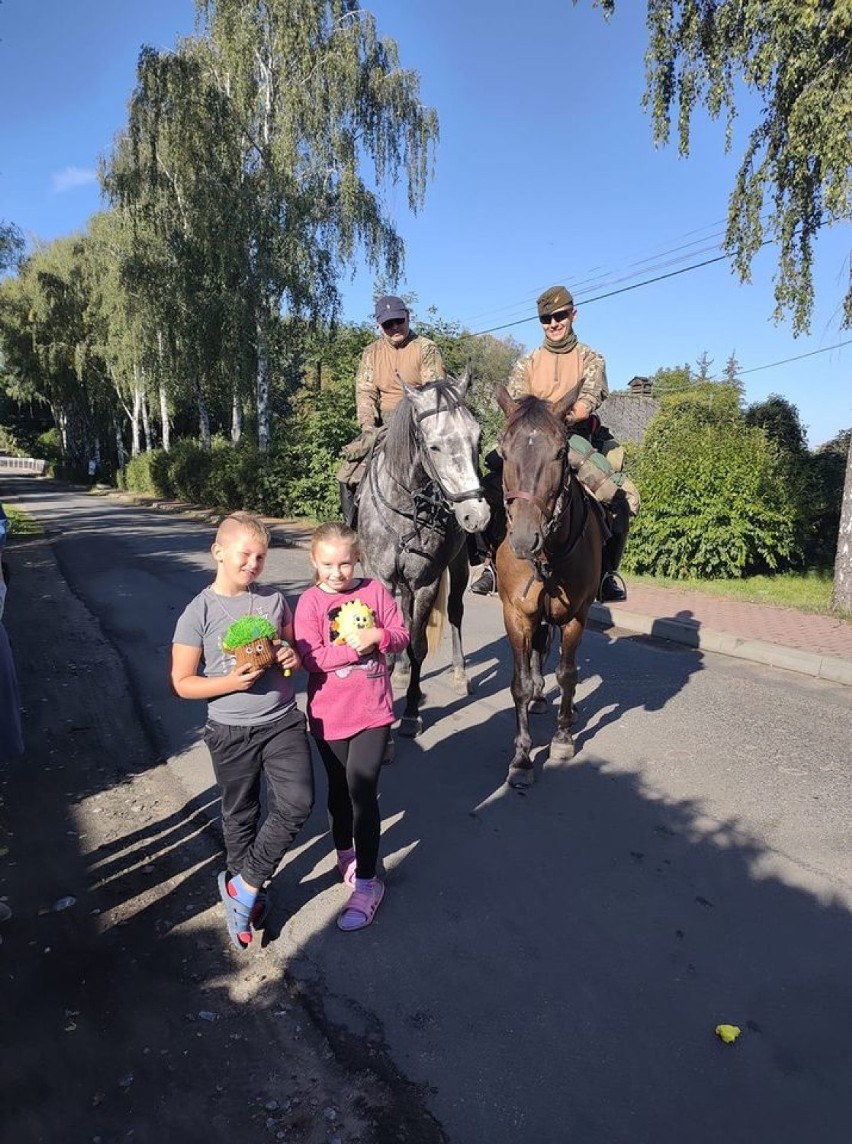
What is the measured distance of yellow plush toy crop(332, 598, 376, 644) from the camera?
3.11m

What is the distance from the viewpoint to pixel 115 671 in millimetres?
7074

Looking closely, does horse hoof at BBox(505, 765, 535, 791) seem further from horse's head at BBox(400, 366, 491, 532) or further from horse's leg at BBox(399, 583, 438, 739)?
horse's head at BBox(400, 366, 491, 532)

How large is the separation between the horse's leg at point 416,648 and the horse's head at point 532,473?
4.91ft

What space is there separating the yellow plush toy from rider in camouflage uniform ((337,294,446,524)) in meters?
2.84

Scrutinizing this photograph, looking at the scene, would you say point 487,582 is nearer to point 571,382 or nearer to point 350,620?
point 571,382

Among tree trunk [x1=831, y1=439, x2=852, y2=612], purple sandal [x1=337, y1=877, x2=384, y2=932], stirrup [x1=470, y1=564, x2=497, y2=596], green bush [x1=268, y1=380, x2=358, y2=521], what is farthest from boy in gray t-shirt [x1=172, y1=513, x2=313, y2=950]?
green bush [x1=268, y1=380, x2=358, y2=521]

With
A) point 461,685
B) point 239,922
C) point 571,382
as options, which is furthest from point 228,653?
point 461,685

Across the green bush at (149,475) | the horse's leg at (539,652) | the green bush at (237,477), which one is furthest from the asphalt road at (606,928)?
the green bush at (149,475)

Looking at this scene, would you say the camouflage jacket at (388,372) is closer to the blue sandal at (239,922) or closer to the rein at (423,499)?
the rein at (423,499)

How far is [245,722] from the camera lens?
299 centimetres

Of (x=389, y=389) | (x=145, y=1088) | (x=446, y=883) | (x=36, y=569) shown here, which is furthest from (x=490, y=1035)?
(x=36, y=569)

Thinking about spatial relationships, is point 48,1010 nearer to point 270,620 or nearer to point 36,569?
point 270,620

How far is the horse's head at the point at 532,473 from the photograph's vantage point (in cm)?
388

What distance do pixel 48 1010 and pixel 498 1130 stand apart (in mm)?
1689
